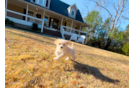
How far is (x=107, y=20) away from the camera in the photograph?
82.8 feet

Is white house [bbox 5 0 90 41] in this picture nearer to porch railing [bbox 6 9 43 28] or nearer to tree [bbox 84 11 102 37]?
porch railing [bbox 6 9 43 28]

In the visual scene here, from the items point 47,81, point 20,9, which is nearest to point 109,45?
point 47,81

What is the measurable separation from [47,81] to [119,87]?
2096 millimetres

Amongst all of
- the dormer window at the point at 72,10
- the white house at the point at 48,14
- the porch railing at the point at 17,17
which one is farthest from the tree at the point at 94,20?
the porch railing at the point at 17,17

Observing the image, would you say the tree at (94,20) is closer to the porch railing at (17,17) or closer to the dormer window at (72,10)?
the dormer window at (72,10)

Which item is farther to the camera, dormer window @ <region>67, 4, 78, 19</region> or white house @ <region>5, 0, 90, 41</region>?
dormer window @ <region>67, 4, 78, 19</region>

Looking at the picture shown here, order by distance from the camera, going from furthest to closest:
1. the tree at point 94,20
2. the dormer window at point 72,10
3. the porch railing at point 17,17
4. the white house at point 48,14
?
1. the tree at point 94,20
2. the dormer window at point 72,10
3. the white house at point 48,14
4. the porch railing at point 17,17

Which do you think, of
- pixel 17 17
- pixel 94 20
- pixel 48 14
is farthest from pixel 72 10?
pixel 94 20

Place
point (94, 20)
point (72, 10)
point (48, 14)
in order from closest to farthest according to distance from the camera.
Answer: point (48, 14)
point (72, 10)
point (94, 20)

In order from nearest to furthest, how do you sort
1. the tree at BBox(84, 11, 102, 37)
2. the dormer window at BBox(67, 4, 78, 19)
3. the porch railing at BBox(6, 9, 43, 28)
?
the porch railing at BBox(6, 9, 43, 28) → the dormer window at BBox(67, 4, 78, 19) → the tree at BBox(84, 11, 102, 37)

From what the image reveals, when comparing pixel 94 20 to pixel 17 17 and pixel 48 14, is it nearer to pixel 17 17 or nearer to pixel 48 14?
pixel 48 14

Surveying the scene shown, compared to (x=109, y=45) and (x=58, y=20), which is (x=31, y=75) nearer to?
(x=58, y=20)

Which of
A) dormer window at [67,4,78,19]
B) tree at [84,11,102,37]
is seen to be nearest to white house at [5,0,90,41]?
dormer window at [67,4,78,19]

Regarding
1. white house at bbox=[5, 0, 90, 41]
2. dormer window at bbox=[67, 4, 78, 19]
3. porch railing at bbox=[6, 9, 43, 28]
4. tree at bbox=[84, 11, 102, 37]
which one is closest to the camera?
porch railing at bbox=[6, 9, 43, 28]
